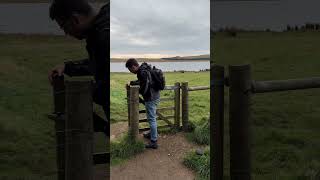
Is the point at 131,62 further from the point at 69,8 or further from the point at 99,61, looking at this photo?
the point at 69,8

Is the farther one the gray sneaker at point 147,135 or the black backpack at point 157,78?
the gray sneaker at point 147,135

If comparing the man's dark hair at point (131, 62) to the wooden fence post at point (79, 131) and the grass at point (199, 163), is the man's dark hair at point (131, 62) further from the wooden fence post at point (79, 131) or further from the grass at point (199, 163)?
the wooden fence post at point (79, 131)

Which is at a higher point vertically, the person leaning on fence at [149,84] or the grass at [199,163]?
the person leaning on fence at [149,84]

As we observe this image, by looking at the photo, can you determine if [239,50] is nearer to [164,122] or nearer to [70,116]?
[164,122]

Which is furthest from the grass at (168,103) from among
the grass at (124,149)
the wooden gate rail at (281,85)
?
the wooden gate rail at (281,85)

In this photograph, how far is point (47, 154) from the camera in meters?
4.61

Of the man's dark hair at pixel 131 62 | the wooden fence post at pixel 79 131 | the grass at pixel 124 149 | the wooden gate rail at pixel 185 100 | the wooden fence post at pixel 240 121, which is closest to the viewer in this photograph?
the wooden fence post at pixel 79 131

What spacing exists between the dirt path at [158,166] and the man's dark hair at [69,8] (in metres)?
1.74

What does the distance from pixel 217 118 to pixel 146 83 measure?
1568mm

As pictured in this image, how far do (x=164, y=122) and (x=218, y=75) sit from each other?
2.94 metres

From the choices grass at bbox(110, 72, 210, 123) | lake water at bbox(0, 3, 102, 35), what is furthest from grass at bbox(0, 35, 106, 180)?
grass at bbox(110, 72, 210, 123)

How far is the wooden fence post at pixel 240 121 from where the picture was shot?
1905 mm

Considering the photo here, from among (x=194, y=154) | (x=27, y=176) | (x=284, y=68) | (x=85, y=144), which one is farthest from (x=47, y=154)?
(x=284, y=68)

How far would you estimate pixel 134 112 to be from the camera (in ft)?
14.6
